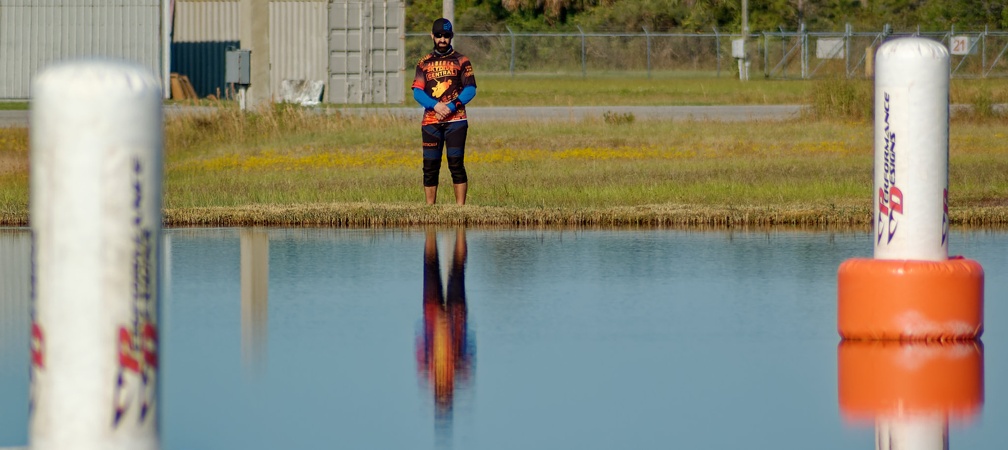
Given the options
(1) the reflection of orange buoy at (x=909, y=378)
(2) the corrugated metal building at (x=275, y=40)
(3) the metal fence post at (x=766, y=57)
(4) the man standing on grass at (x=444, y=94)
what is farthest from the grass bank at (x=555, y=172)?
(3) the metal fence post at (x=766, y=57)

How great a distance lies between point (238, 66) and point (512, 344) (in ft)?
50.2

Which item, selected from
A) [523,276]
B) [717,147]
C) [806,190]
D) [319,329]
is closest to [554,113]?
[717,147]

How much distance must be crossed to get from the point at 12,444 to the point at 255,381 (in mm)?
1329

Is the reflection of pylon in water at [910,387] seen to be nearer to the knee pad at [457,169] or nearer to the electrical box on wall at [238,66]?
the knee pad at [457,169]

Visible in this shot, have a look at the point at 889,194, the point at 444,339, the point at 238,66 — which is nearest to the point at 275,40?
the point at 238,66

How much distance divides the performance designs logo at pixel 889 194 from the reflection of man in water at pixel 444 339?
6.07ft

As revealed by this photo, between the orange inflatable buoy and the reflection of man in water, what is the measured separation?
1670mm

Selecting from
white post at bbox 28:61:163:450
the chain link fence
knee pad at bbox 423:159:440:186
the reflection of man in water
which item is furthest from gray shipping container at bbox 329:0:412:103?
white post at bbox 28:61:163:450

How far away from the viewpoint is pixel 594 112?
30078mm

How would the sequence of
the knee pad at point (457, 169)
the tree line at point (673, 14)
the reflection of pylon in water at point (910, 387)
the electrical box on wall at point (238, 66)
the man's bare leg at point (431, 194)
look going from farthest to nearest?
the tree line at point (673, 14) < the electrical box on wall at point (238, 66) < the man's bare leg at point (431, 194) < the knee pad at point (457, 169) < the reflection of pylon in water at point (910, 387)

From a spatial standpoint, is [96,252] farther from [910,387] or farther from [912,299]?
[912,299]

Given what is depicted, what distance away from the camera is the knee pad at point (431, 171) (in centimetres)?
1336

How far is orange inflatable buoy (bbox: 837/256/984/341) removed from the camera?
296 inches

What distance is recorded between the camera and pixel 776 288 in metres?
9.66
